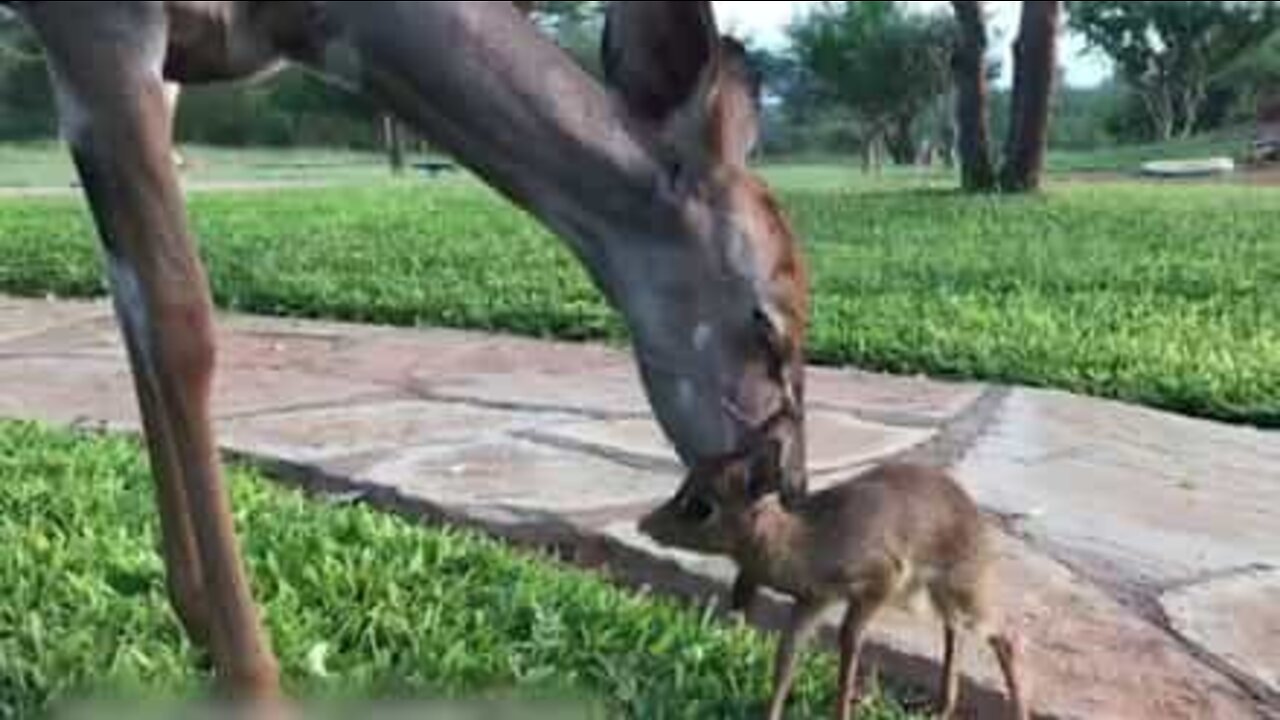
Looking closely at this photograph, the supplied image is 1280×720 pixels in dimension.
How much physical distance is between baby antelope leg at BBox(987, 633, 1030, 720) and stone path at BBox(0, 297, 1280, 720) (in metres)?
0.06

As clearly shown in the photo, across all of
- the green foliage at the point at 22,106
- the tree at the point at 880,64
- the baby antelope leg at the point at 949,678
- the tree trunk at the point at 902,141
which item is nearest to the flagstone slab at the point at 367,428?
the baby antelope leg at the point at 949,678

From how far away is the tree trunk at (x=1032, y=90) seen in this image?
1384cm

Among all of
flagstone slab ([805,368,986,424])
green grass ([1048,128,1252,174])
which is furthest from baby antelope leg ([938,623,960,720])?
green grass ([1048,128,1252,174])

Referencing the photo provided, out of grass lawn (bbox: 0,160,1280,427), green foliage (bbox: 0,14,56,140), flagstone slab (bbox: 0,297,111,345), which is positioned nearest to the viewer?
grass lawn (bbox: 0,160,1280,427)

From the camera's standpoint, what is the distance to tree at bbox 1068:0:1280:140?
1314 inches

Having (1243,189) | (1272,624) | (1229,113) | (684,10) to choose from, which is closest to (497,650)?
(684,10)

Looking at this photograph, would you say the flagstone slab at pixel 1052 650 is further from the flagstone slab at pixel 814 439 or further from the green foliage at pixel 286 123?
the green foliage at pixel 286 123

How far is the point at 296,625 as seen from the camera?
2928 mm

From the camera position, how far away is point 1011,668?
2.75 meters

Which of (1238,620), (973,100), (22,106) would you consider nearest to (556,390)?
(1238,620)

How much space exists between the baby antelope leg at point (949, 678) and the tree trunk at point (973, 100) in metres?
11.7

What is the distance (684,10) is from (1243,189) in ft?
47.5

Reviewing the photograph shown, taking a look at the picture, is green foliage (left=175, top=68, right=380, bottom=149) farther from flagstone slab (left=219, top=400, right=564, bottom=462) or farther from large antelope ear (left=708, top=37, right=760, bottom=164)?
large antelope ear (left=708, top=37, right=760, bottom=164)

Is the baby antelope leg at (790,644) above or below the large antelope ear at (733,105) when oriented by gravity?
Result: below
